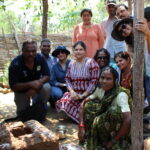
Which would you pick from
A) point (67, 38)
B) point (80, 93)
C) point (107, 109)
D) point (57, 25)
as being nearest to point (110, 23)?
point (80, 93)

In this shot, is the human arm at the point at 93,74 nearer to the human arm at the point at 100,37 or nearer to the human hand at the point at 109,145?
the human arm at the point at 100,37

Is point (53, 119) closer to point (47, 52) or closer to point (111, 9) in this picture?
point (47, 52)

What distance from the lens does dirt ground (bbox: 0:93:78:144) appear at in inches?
149

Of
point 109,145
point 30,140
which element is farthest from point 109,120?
point 30,140

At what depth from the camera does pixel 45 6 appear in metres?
6.28

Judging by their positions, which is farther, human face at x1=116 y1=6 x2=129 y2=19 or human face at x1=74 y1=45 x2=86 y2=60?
human face at x1=116 y1=6 x2=129 y2=19

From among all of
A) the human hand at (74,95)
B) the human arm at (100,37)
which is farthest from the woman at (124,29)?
the human arm at (100,37)

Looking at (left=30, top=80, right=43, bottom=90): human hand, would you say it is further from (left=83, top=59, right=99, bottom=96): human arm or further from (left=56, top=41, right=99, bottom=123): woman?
(left=83, top=59, right=99, bottom=96): human arm

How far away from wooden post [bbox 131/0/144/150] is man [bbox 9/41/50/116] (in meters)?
Answer: 1.94

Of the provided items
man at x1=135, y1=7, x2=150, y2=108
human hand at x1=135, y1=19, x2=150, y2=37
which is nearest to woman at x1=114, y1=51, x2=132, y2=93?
man at x1=135, y1=7, x2=150, y2=108

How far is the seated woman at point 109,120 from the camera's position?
9.74ft

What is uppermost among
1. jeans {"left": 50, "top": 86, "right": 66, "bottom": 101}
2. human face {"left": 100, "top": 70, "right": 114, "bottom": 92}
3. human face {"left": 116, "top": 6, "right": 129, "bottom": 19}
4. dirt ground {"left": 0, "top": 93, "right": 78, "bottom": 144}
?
human face {"left": 116, "top": 6, "right": 129, "bottom": 19}

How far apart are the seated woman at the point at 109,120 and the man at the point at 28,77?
121cm

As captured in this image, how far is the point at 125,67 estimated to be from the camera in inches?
160
